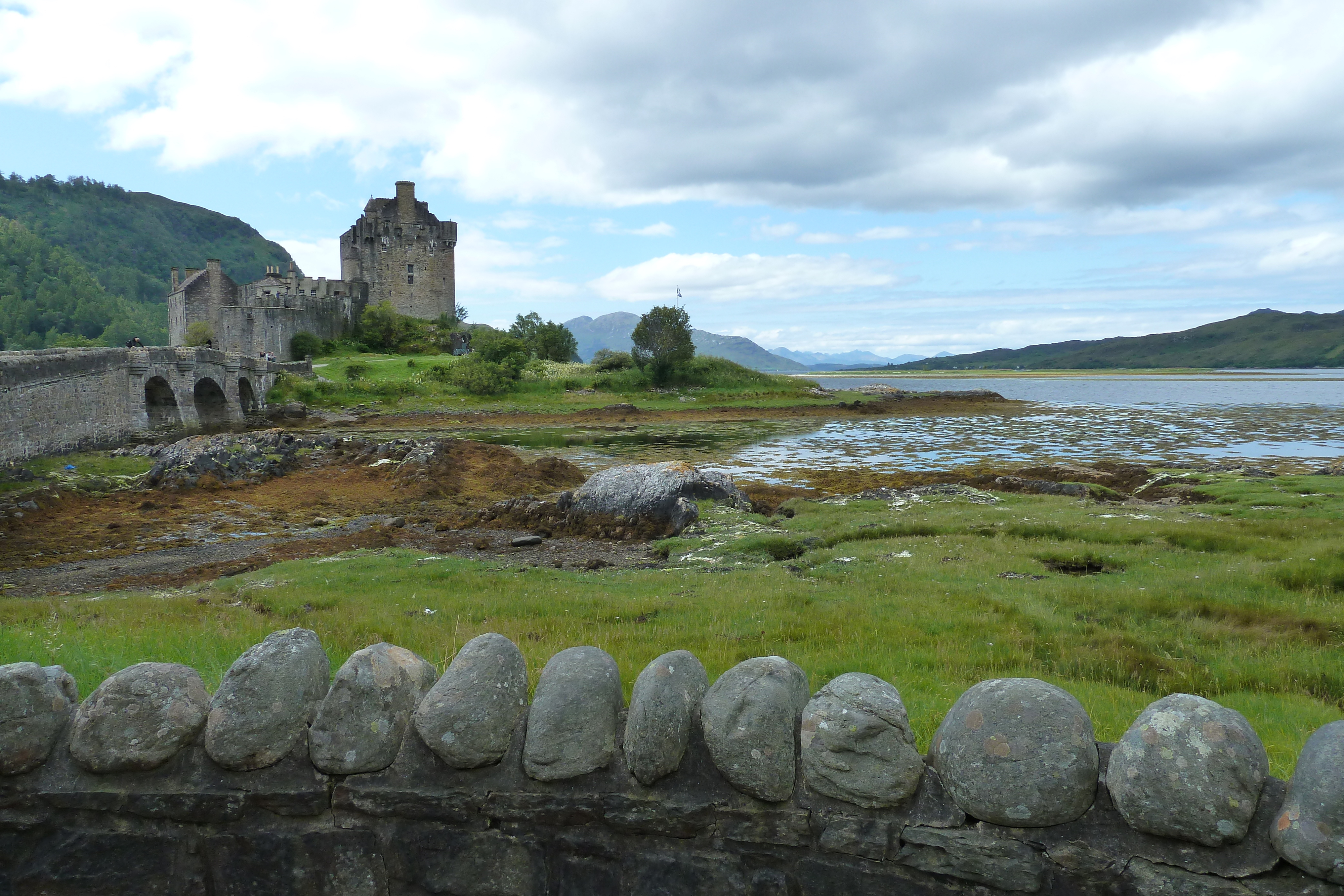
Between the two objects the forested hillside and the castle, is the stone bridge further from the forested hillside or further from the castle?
the forested hillside

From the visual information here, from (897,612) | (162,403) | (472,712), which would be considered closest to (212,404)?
(162,403)

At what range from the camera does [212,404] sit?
5941 centimetres

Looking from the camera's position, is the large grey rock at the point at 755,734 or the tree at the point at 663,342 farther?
the tree at the point at 663,342

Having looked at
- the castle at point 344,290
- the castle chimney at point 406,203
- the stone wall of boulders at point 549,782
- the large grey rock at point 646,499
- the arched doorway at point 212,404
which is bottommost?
the large grey rock at point 646,499

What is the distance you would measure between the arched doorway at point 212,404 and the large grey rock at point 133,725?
60722 mm

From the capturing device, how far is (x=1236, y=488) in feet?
78.0

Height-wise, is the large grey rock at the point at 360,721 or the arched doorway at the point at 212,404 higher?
the arched doorway at the point at 212,404

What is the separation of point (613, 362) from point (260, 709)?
89.4 metres

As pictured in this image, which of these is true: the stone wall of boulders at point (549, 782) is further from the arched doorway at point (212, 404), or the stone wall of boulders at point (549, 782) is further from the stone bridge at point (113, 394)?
the arched doorway at point (212, 404)

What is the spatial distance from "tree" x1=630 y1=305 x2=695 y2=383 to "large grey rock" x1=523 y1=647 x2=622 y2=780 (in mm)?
83823

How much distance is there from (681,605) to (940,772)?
722cm

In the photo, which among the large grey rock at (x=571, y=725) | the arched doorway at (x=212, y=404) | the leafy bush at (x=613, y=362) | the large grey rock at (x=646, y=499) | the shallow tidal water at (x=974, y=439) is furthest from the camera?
the leafy bush at (x=613, y=362)

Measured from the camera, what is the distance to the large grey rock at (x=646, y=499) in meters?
21.3

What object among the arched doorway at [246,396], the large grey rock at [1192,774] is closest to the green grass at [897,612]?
the large grey rock at [1192,774]
